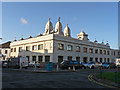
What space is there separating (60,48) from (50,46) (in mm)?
A: 3014

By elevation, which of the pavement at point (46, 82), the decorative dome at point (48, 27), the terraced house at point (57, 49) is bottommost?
the pavement at point (46, 82)

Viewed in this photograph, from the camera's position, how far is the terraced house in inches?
1574

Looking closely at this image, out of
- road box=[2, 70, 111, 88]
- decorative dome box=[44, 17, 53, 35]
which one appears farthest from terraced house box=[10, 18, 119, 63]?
road box=[2, 70, 111, 88]

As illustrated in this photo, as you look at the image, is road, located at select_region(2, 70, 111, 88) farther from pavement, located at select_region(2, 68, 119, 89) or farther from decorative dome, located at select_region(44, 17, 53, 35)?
decorative dome, located at select_region(44, 17, 53, 35)

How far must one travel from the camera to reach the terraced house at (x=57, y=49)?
40.0 meters

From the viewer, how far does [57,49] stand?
40.0 meters

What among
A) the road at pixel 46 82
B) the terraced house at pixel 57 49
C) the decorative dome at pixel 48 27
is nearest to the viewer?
the road at pixel 46 82

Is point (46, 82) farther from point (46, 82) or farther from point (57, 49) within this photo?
point (57, 49)

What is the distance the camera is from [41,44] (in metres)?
42.9

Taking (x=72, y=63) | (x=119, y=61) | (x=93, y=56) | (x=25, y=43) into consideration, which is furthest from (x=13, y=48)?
(x=119, y=61)

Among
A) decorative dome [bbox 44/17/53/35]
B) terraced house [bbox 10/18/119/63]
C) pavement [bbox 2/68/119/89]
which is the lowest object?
pavement [bbox 2/68/119/89]

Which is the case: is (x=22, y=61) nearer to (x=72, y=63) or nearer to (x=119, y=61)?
(x=72, y=63)

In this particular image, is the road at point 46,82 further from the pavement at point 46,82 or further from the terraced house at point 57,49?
the terraced house at point 57,49

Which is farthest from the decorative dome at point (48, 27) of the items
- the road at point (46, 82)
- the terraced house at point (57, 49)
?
the road at point (46, 82)
